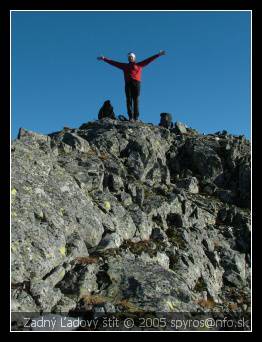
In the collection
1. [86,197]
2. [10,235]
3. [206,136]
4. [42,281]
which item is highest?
[206,136]

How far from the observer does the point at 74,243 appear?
2295 centimetres

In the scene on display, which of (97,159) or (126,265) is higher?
(97,159)

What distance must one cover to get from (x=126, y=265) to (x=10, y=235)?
5.80 metres

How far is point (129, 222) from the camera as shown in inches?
1054

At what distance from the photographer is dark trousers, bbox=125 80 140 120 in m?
36.3

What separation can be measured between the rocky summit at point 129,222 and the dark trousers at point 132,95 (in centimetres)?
135

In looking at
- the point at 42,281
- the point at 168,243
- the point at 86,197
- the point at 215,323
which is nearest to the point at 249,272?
the point at 168,243

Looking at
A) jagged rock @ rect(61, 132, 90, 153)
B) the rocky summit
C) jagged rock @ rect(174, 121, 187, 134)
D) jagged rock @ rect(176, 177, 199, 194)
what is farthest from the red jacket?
jagged rock @ rect(176, 177, 199, 194)

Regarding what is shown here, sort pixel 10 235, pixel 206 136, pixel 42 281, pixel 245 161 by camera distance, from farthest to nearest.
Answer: pixel 206 136, pixel 245 161, pixel 10 235, pixel 42 281

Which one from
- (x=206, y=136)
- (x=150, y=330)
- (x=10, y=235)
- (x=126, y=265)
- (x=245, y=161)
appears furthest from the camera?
(x=206, y=136)

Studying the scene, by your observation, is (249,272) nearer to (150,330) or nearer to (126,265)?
(126,265)

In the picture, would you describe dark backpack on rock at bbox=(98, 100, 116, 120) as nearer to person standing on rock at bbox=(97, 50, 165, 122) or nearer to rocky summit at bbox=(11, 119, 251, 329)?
rocky summit at bbox=(11, 119, 251, 329)

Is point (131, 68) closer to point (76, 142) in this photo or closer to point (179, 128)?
point (76, 142)

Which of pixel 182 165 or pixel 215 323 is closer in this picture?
pixel 215 323
